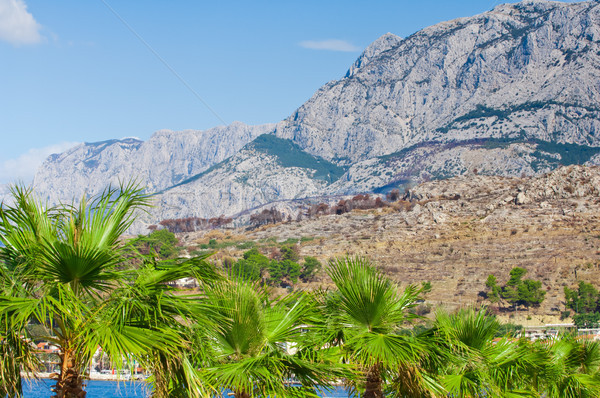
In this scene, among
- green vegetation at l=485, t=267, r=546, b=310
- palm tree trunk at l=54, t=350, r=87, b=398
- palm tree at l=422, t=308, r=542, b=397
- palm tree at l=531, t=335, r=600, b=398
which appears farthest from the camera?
green vegetation at l=485, t=267, r=546, b=310

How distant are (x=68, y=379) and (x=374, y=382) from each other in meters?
4.32

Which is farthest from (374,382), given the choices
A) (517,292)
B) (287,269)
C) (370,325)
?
(287,269)

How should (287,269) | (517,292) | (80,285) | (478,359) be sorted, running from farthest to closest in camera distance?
(287,269) → (517,292) → (478,359) → (80,285)

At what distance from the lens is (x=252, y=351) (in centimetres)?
799

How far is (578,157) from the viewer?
168 m

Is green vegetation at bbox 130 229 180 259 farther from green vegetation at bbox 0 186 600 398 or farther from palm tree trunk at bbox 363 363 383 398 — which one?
palm tree trunk at bbox 363 363 383 398

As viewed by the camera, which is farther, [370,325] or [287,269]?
[287,269]

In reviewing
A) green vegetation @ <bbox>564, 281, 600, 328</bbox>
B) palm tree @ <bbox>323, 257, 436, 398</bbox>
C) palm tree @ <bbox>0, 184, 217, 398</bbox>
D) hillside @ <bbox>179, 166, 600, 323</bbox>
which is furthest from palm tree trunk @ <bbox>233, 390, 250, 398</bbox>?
green vegetation @ <bbox>564, 281, 600, 328</bbox>

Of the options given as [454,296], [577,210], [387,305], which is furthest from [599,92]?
[387,305]

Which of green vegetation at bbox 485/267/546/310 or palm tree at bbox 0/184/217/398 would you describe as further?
green vegetation at bbox 485/267/546/310

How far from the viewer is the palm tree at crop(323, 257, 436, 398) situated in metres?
8.65

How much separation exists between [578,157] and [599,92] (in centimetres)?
1778

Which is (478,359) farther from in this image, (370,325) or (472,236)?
(472,236)

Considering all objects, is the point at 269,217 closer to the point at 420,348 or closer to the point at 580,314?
the point at 580,314
